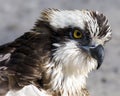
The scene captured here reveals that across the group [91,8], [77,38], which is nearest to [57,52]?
[77,38]

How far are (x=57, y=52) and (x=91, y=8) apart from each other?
5.26 metres

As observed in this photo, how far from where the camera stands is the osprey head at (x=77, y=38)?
5453mm

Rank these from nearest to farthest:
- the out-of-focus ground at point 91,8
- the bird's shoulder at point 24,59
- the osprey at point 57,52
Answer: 1. the bird's shoulder at point 24,59
2. the osprey at point 57,52
3. the out-of-focus ground at point 91,8

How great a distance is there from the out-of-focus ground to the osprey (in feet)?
9.65

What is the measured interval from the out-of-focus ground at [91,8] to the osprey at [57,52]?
294 cm

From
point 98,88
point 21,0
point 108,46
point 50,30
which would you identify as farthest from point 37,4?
point 50,30

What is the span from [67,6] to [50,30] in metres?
5.20

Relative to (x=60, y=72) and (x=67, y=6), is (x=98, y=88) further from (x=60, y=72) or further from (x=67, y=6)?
(x=60, y=72)

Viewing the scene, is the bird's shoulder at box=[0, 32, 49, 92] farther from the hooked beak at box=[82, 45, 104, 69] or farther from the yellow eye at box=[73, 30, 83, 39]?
the hooked beak at box=[82, 45, 104, 69]

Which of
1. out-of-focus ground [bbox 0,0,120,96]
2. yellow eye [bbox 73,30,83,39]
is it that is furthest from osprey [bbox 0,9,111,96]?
out-of-focus ground [bbox 0,0,120,96]

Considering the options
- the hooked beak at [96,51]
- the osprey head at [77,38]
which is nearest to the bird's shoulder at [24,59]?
the osprey head at [77,38]

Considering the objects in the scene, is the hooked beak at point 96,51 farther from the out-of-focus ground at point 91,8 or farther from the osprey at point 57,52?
the out-of-focus ground at point 91,8

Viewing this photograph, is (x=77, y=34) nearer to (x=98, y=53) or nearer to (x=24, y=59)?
(x=98, y=53)

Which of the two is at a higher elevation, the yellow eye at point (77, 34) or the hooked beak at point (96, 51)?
the yellow eye at point (77, 34)
